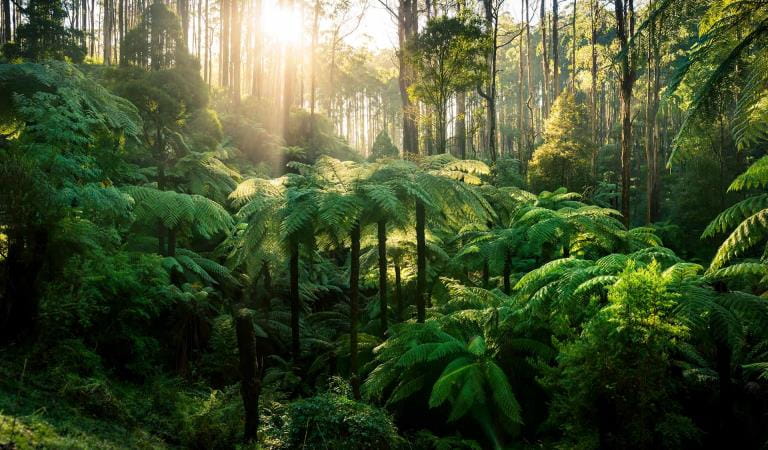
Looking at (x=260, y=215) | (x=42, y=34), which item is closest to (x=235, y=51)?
(x=42, y=34)

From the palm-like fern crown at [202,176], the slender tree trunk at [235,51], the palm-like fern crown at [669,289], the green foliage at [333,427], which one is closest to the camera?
the palm-like fern crown at [669,289]

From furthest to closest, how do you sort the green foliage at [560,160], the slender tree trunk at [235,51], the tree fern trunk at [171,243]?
the slender tree trunk at [235,51], the green foliage at [560,160], the tree fern trunk at [171,243]

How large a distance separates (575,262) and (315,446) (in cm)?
343

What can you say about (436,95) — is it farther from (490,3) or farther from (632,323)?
(632,323)

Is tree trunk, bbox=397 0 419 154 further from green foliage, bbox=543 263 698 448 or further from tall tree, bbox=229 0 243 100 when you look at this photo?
green foliage, bbox=543 263 698 448

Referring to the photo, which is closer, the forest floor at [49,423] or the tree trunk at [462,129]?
the forest floor at [49,423]

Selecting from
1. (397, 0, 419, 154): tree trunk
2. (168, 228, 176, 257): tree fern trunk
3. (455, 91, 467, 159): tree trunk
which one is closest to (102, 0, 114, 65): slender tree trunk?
(397, 0, 419, 154): tree trunk

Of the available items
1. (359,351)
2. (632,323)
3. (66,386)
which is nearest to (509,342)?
(632,323)

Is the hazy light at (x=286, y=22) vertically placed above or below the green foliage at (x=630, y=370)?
above

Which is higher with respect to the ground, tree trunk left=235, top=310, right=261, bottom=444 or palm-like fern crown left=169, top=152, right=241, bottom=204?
palm-like fern crown left=169, top=152, right=241, bottom=204

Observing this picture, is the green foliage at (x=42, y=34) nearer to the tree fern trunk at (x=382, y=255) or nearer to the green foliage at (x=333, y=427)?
the tree fern trunk at (x=382, y=255)

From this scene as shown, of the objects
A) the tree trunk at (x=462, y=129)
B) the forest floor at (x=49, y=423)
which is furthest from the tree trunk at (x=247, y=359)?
the tree trunk at (x=462, y=129)

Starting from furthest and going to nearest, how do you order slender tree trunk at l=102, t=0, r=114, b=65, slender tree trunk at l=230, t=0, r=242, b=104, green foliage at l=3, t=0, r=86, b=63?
slender tree trunk at l=102, t=0, r=114, b=65 < slender tree trunk at l=230, t=0, r=242, b=104 < green foliage at l=3, t=0, r=86, b=63

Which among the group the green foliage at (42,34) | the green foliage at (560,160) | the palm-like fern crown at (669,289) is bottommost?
the palm-like fern crown at (669,289)
